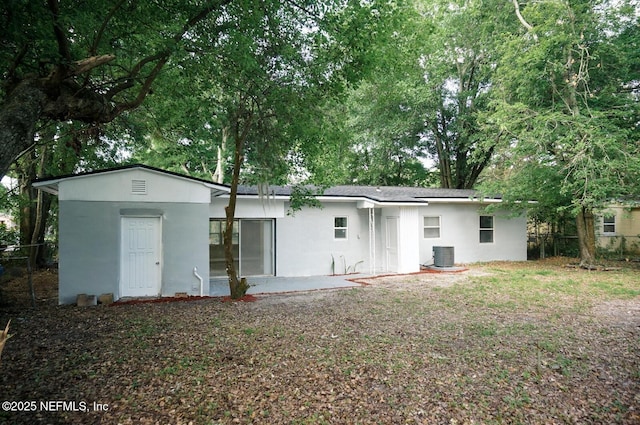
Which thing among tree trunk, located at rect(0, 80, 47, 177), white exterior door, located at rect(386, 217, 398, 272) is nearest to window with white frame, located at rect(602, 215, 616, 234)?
white exterior door, located at rect(386, 217, 398, 272)

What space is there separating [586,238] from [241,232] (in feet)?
40.8

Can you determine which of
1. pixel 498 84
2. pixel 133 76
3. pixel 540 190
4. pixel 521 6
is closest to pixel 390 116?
pixel 498 84

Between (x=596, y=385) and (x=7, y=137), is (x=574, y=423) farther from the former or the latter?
(x=7, y=137)

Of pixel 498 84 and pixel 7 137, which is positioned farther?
pixel 498 84

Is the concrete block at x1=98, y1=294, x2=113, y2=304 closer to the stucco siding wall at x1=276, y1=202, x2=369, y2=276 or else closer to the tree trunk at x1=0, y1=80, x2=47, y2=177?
the tree trunk at x1=0, y1=80, x2=47, y2=177

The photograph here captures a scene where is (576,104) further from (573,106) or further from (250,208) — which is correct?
(250,208)

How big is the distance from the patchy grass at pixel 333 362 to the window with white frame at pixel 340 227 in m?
5.27

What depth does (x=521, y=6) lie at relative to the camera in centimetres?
1467

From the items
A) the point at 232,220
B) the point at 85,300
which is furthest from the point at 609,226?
the point at 85,300

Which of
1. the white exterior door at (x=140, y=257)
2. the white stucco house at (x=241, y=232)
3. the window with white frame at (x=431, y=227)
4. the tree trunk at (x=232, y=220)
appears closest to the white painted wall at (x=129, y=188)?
→ the white stucco house at (x=241, y=232)

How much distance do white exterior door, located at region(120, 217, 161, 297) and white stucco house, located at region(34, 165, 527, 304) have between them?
0.07 feet

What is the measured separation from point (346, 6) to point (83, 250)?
24.0 feet

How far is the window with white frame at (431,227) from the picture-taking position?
1484 centimetres

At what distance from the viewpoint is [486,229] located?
51.7ft
